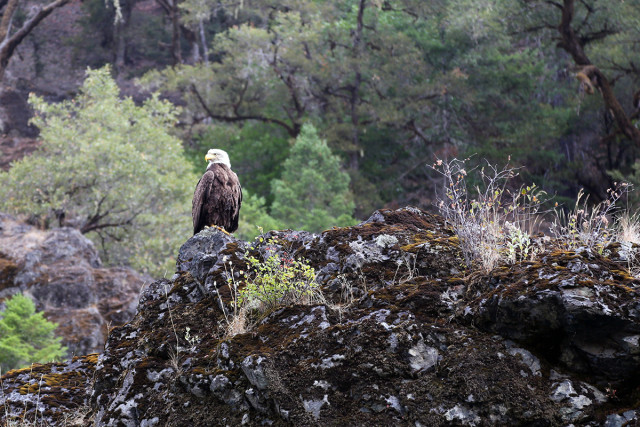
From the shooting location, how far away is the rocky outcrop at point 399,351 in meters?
4.08

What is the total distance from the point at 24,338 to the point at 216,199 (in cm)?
643

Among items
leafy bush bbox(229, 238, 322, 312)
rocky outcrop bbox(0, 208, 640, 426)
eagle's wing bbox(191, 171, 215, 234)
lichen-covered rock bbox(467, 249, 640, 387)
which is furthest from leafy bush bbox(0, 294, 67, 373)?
lichen-covered rock bbox(467, 249, 640, 387)

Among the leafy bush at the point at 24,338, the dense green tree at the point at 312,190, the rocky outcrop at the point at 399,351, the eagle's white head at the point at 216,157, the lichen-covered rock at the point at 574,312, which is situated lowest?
the dense green tree at the point at 312,190

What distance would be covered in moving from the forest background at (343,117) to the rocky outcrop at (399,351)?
17.6 meters

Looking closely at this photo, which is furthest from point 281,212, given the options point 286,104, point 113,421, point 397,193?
point 113,421

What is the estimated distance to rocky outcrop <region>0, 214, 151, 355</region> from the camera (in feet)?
52.4

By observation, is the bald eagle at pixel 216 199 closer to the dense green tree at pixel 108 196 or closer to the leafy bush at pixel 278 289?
the leafy bush at pixel 278 289

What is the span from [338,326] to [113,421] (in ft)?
5.00

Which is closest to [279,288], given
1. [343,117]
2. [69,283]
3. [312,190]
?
[69,283]

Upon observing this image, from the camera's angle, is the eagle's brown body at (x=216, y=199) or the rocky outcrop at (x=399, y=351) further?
the eagle's brown body at (x=216, y=199)

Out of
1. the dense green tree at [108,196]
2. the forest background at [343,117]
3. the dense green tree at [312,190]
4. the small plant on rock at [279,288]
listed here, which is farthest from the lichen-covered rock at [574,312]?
the dense green tree at [312,190]

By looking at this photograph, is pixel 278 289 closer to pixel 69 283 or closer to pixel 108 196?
pixel 69 283

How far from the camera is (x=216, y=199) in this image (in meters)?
8.45

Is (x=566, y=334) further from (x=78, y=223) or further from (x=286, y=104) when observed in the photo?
(x=286, y=104)
